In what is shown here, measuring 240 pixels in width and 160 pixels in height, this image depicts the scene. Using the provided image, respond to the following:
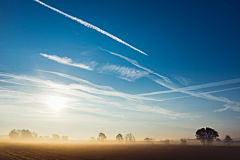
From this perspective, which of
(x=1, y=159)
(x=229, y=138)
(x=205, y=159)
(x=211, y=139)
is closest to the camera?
(x=1, y=159)

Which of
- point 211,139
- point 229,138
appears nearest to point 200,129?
point 211,139

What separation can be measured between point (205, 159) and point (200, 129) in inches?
4541

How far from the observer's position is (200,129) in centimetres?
15225

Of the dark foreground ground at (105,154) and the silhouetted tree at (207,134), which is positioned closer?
the dark foreground ground at (105,154)

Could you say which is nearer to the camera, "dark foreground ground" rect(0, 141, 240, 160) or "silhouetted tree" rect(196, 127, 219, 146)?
"dark foreground ground" rect(0, 141, 240, 160)

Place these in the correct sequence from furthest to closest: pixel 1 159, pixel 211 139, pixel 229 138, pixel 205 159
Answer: pixel 229 138, pixel 211 139, pixel 205 159, pixel 1 159

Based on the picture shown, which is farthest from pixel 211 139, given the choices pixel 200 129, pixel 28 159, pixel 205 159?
pixel 28 159

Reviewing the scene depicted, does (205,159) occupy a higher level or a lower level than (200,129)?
lower

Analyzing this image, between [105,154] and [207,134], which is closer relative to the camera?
[105,154]

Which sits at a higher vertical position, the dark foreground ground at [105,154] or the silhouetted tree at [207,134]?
the silhouetted tree at [207,134]

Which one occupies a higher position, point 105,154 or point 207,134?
point 207,134

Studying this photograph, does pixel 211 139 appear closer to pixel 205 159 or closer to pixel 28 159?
pixel 205 159

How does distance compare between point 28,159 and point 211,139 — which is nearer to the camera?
point 28,159

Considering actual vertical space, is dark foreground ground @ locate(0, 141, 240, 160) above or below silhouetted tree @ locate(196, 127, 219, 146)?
below
